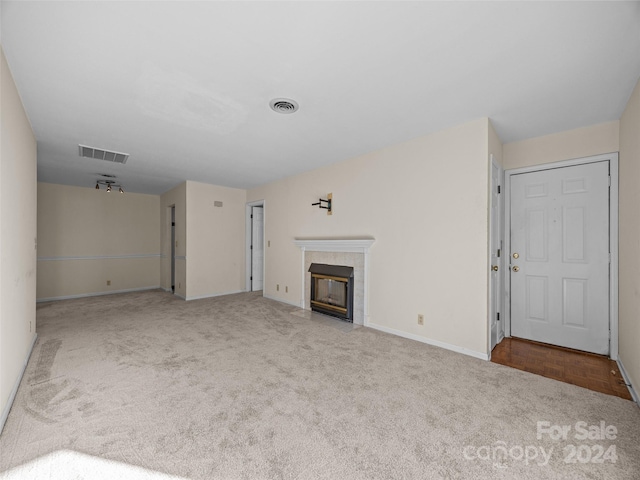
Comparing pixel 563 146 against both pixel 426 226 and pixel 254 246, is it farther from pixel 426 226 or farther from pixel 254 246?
pixel 254 246

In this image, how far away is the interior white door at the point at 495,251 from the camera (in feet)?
9.86

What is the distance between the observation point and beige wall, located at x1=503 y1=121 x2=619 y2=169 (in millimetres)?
2910

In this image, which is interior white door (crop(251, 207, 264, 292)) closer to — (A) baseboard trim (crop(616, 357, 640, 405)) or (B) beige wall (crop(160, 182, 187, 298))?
(B) beige wall (crop(160, 182, 187, 298))

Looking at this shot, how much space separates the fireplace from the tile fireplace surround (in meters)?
0.08

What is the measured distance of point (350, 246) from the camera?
13.7 feet

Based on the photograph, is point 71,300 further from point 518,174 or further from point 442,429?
point 518,174

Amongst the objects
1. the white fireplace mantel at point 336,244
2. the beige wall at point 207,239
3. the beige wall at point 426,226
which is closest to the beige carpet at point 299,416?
the beige wall at point 426,226

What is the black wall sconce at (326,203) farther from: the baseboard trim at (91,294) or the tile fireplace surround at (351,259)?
the baseboard trim at (91,294)

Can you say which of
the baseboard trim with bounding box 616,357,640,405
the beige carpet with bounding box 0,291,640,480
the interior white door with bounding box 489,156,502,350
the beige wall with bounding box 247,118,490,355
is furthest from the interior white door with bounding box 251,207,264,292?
the baseboard trim with bounding box 616,357,640,405

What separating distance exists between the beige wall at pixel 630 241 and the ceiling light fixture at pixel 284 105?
2.74 metres

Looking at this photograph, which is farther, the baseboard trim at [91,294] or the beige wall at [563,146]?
the baseboard trim at [91,294]

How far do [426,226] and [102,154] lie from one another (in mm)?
4454

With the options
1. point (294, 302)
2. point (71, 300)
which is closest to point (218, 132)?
point (294, 302)

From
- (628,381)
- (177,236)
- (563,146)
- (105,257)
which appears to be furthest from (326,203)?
(105,257)
